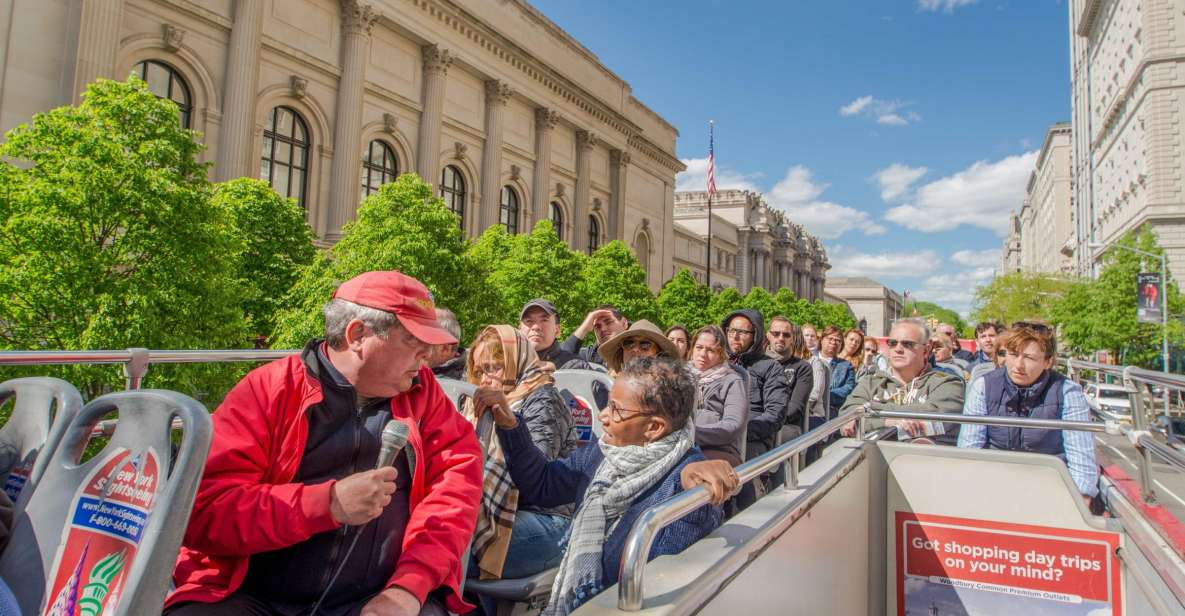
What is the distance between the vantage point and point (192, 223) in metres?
13.7

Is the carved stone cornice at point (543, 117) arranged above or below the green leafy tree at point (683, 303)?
above

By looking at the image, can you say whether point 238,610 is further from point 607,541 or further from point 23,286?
point 23,286

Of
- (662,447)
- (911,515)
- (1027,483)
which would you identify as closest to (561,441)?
(662,447)

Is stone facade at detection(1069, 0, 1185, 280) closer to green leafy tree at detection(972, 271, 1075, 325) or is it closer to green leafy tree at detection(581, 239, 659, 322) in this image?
green leafy tree at detection(972, 271, 1075, 325)

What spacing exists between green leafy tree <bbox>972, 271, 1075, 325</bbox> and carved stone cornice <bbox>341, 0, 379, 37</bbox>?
1952 inches

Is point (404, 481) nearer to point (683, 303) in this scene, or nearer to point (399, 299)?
point (399, 299)

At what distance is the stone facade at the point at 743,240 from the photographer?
7875 centimetres

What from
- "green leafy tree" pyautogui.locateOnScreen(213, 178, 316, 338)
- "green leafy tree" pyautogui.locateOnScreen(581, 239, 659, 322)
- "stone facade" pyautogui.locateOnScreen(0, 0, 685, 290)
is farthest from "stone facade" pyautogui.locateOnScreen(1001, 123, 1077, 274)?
"green leafy tree" pyautogui.locateOnScreen(213, 178, 316, 338)

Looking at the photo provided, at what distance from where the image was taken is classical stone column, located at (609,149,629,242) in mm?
48844

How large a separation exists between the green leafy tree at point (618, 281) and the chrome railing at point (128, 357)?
2897cm

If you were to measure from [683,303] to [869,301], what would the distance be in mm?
125497

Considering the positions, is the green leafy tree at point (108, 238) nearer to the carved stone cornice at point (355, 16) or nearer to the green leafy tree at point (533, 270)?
the green leafy tree at point (533, 270)

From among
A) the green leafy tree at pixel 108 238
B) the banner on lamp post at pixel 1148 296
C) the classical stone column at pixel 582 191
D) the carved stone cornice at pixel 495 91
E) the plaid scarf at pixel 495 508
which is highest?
the carved stone cornice at pixel 495 91

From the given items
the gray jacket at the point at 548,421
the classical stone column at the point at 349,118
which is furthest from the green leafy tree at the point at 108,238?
the classical stone column at the point at 349,118
